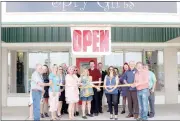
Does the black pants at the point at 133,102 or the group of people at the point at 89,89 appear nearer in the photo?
the group of people at the point at 89,89

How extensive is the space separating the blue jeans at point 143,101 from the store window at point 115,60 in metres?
4.14

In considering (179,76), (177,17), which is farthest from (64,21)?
(179,76)

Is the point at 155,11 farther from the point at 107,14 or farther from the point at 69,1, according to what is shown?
the point at 69,1

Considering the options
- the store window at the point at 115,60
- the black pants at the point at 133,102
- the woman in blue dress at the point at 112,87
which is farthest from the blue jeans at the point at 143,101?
the store window at the point at 115,60

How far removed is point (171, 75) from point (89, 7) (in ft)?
18.2

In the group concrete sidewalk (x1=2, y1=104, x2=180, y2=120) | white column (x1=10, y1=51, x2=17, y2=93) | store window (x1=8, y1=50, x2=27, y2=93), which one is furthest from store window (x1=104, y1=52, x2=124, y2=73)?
white column (x1=10, y1=51, x2=17, y2=93)

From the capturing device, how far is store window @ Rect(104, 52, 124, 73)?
12.4 m

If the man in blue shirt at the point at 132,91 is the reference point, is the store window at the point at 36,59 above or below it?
above

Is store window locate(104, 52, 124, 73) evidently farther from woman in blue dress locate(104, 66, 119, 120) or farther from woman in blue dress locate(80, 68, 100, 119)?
woman in blue dress locate(104, 66, 119, 120)

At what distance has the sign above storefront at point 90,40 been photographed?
874 centimetres

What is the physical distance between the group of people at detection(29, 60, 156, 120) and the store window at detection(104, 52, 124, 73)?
295cm

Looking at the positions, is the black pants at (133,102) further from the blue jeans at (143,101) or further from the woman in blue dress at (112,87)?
the woman in blue dress at (112,87)

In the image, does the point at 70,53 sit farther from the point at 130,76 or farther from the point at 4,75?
the point at 130,76

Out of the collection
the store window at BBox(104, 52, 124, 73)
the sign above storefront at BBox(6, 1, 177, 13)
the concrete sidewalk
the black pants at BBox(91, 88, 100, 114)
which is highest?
the sign above storefront at BBox(6, 1, 177, 13)
